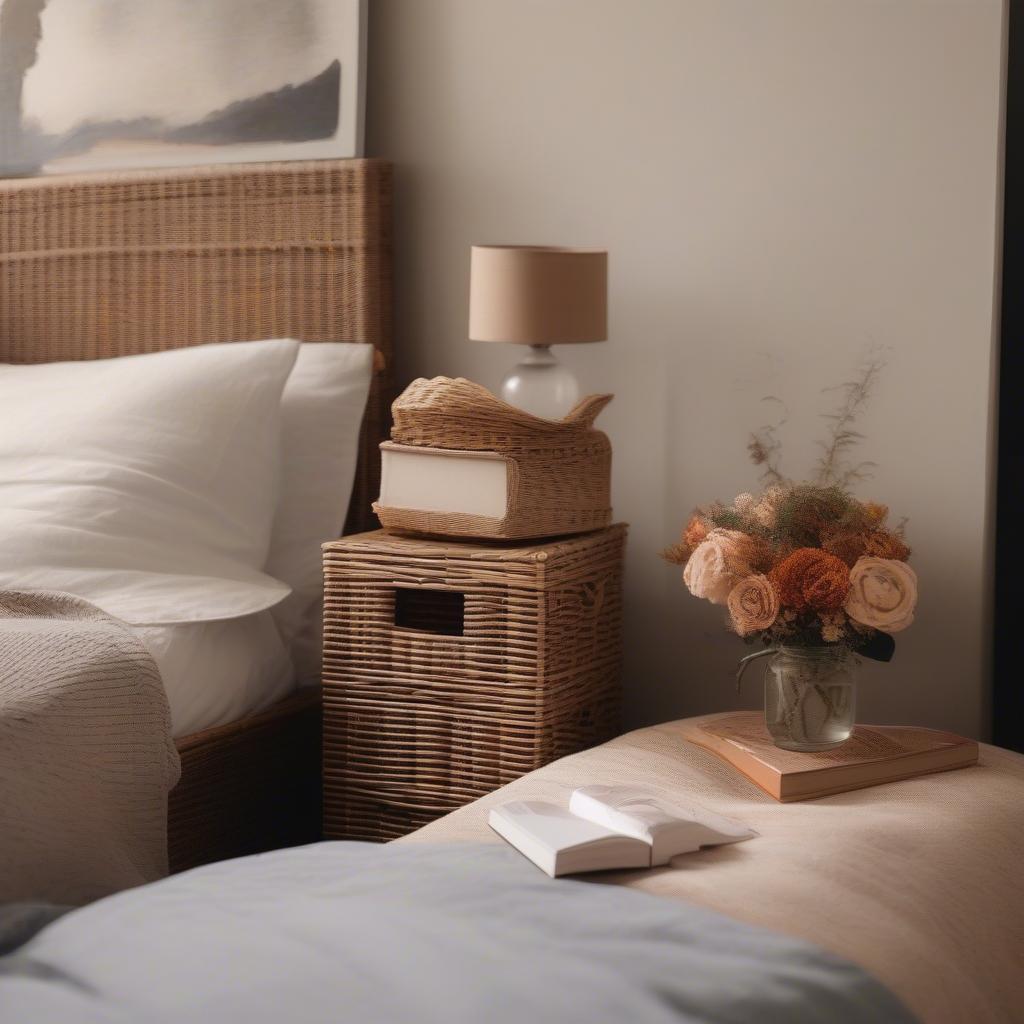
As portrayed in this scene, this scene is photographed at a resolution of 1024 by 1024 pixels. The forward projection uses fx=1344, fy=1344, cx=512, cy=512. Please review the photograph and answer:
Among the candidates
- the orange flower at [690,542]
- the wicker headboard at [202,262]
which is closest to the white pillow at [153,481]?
the wicker headboard at [202,262]

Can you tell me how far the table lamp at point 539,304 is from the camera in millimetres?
2281

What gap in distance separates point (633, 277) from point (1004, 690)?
1.01m

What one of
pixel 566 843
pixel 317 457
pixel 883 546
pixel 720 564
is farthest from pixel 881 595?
pixel 317 457

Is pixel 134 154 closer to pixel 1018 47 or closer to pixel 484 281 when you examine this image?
pixel 484 281

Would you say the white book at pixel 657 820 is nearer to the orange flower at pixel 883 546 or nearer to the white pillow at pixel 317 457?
the orange flower at pixel 883 546

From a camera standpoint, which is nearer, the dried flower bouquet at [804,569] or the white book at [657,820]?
the white book at [657,820]

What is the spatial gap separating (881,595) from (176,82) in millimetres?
1936

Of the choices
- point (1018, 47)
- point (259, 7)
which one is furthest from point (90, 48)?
point (1018, 47)

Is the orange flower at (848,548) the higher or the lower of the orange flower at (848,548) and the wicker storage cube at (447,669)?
the higher

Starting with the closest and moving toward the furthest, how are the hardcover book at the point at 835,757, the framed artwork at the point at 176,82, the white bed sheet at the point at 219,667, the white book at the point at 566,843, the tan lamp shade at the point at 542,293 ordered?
1. the white book at the point at 566,843
2. the hardcover book at the point at 835,757
3. the white bed sheet at the point at 219,667
4. the tan lamp shade at the point at 542,293
5. the framed artwork at the point at 176,82

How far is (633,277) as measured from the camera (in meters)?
2.54

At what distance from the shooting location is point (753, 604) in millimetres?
1882

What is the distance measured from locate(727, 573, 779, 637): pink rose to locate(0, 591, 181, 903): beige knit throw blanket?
81 cm

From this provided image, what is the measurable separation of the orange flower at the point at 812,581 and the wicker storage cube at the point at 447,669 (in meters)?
0.43
